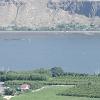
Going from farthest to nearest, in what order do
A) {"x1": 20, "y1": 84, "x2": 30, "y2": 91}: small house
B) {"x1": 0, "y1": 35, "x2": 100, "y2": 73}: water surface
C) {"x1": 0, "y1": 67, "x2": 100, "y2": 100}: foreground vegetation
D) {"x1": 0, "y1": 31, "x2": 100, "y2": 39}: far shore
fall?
{"x1": 0, "y1": 31, "x2": 100, "y2": 39}: far shore, {"x1": 0, "y1": 35, "x2": 100, "y2": 73}: water surface, {"x1": 20, "y1": 84, "x2": 30, "y2": 91}: small house, {"x1": 0, "y1": 67, "x2": 100, "y2": 100}: foreground vegetation

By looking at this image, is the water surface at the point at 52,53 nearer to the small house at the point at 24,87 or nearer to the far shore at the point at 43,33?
the far shore at the point at 43,33

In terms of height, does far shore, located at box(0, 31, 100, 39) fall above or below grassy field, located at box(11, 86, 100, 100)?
below

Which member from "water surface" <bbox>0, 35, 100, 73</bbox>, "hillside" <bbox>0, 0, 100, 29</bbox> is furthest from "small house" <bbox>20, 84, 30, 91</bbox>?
"hillside" <bbox>0, 0, 100, 29</bbox>

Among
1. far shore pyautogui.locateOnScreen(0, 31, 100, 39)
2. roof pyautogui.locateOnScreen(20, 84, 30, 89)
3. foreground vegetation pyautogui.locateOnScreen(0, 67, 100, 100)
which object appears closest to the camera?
foreground vegetation pyautogui.locateOnScreen(0, 67, 100, 100)

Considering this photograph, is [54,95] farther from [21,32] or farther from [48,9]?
[48,9]

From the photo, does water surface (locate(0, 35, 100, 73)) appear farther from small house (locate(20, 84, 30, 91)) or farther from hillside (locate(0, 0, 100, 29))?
hillside (locate(0, 0, 100, 29))

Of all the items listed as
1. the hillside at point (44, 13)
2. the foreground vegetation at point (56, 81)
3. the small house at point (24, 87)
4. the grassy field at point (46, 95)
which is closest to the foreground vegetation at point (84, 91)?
the foreground vegetation at point (56, 81)

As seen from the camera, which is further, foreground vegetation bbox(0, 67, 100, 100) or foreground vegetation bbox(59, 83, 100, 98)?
foreground vegetation bbox(0, 67, 100, 100)

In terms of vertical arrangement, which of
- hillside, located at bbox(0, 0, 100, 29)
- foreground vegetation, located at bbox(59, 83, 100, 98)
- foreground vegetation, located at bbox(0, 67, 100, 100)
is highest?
foreground vegetation, located at bbox(59, 83, 100, 98)

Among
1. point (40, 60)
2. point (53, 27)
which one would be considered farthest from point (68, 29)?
point (40, 60)
